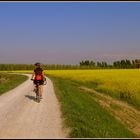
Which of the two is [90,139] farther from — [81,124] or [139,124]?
[139,124]

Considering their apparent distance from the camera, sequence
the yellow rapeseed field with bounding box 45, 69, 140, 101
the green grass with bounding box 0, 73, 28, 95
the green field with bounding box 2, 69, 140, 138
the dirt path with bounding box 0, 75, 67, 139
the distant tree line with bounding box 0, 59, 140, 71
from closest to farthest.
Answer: the dirt path with bounding box 0, 75, 67, 139 → the green field with bounding box 2, 69, 140, 138 → the green grass with bounding box 0, 73, 28, 95 → the yellow rapeseed field with bounding box 45, 69, 140, 101 → the distant tree line with bounding box 0, 59, 140, 71

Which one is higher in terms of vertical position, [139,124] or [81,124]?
[81,124]

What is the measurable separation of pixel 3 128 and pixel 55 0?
22.7ft

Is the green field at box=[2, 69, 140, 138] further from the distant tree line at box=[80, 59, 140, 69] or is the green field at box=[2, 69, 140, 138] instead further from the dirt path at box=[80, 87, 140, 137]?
the distant tree line at box=[80, 59, 140, 69]

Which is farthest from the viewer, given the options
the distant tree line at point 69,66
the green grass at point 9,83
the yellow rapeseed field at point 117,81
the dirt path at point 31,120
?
the distant tree line at point 69,66

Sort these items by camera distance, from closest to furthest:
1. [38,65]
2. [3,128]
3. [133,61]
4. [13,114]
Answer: [3,128] < [13,114] < [38,65] < [133,61]

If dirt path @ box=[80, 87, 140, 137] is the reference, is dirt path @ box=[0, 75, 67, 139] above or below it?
above

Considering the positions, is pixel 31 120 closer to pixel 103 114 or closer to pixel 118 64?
pixel 103 114

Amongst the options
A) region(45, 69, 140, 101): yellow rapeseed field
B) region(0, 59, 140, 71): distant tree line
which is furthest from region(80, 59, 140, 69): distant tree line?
region(45, 69, 140, 101): yellow rapeseed field

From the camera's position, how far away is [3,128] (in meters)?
11.0

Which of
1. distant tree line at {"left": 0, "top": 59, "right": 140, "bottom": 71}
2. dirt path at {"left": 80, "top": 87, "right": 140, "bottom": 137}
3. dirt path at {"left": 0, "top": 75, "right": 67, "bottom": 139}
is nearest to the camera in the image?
dirt path at {"left": 0, "top": 75, "right": 67, "bottom": 139}

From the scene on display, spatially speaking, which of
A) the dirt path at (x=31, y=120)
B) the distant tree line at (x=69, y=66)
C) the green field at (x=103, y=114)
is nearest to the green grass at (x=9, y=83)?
the green field at (x=103, y=114)

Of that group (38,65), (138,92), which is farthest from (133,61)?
(38,65)

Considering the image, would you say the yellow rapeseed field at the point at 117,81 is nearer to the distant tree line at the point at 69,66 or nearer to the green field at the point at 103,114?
the green field at the point at 103,114
